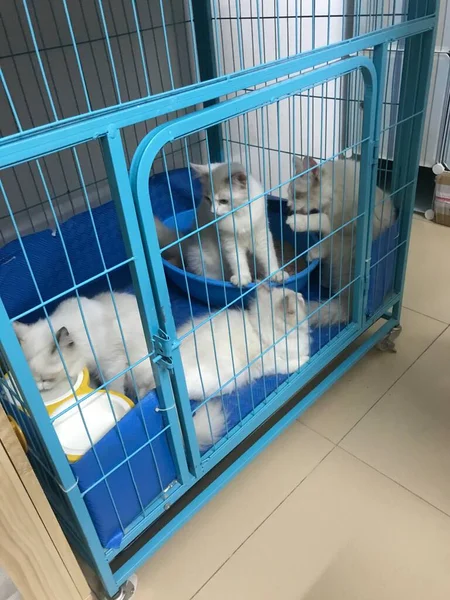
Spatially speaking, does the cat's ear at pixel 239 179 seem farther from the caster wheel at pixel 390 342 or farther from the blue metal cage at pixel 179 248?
the caster wheel at pixel 390 342

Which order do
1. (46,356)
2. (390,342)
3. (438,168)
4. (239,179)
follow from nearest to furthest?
(46,356) → (239,179) → (390,342) → (438,168)

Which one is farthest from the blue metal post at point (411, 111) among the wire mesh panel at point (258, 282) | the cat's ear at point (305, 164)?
the cat's ear at point (305, 164)

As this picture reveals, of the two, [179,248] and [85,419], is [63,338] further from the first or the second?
[179,248]

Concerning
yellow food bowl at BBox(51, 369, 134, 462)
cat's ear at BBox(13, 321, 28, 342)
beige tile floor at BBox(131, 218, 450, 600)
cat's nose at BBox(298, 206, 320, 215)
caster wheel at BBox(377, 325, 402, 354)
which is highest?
cat's nose at BBox(298, 206, 320, 215)

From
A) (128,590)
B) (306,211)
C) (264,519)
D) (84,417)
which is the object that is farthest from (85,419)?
(306,211)

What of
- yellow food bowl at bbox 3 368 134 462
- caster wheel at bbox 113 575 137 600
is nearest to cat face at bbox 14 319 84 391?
yellow food bowl at bbox 3 368 134 462

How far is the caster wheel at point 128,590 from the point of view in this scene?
1128 mm

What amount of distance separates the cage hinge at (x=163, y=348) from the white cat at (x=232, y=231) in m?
0.33

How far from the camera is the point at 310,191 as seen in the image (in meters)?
1.57

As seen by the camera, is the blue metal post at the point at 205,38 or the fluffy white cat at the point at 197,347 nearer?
the fluffy white cat at the point at 197,347

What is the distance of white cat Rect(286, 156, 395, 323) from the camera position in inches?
58.4

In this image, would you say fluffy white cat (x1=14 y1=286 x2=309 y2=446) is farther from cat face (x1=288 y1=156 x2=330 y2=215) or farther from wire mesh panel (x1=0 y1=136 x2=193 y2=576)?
cat face (x1=288 y1=156 x2=330 y2=215)

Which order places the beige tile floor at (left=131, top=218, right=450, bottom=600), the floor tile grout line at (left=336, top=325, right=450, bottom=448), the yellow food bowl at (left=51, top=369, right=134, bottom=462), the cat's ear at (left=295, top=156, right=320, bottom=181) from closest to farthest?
the yellow food bowl at (left=51, top=369, right=134, bottom=462)
the beige tile floor at (left=131, top=218, right=450, bottom=600)
the cat's ear at (left=295, top=156, right=320, bottom=181)
the floor tile grout line at (left=336, top=325, right=450, bottom=448)

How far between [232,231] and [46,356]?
2.02 feet
